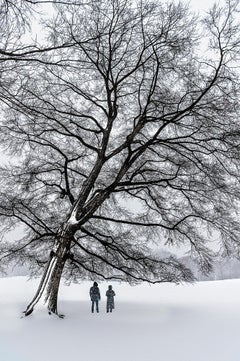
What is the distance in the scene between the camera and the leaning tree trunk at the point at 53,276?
10605 mm

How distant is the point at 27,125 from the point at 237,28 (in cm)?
643

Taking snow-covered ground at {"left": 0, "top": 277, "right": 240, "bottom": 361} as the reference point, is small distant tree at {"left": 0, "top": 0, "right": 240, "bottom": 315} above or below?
above

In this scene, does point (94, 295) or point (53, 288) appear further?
point (94, 295)

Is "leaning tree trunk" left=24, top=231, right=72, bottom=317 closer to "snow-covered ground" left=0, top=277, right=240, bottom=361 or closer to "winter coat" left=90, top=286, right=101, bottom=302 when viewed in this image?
"snow-covered ground" left=0, top=277, right=240, bottom=361

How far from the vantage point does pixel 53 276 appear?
36.5 feet

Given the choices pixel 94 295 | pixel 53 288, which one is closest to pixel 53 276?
pixel 53 288

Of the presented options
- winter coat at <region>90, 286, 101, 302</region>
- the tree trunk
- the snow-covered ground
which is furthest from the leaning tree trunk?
winter coat at <region>90, 286, 101, 302</region>

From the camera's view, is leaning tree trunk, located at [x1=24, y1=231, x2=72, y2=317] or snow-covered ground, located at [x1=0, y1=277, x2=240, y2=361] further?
leaning tree trunk, located at [x1=24, y1=231, x2=72, y2=317]

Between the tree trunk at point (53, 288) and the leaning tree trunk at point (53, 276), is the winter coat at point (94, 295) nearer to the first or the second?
the leaning tree trunk at point (53, 276)

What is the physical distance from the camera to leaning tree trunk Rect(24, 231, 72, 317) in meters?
10.6

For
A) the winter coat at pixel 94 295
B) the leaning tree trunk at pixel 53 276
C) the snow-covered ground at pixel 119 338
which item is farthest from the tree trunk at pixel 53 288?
the winter coat at pixel 94 295

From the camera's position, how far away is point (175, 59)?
11.6 metres

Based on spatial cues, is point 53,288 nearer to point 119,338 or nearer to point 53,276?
point 53,276

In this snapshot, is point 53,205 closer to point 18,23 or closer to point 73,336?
point 73,336
